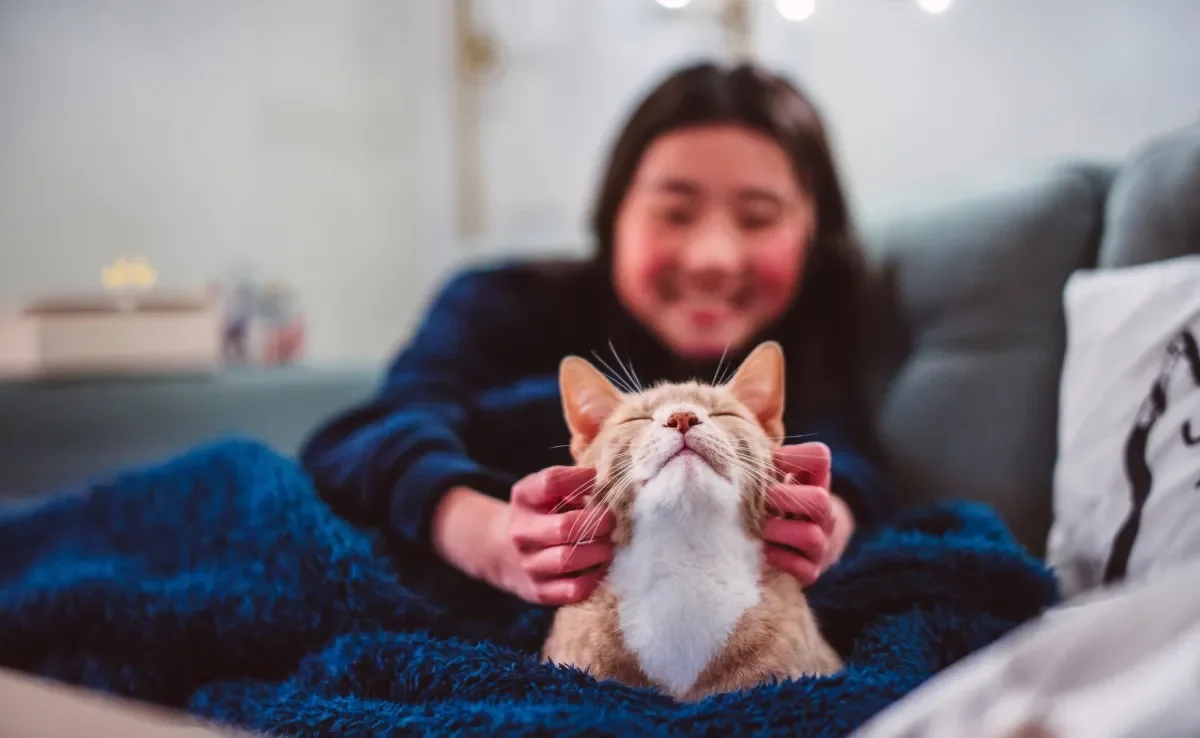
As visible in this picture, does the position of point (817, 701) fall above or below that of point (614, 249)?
below

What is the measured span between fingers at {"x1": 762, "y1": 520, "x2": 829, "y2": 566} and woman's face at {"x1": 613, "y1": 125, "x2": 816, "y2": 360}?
110mm

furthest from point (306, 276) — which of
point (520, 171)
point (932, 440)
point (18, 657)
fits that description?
point (932, 440)

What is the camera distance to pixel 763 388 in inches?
16.2

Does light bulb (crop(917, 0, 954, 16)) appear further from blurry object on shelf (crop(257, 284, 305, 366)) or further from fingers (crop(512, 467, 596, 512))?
blurry object on shelf (crop(257, 284, 305, 366))

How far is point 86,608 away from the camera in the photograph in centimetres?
57

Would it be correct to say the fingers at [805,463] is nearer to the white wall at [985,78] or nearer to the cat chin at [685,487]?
the cat chin at [685,487]

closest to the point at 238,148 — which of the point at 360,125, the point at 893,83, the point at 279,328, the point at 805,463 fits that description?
the point at 360,125

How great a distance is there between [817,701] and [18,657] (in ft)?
Answer: 1.86

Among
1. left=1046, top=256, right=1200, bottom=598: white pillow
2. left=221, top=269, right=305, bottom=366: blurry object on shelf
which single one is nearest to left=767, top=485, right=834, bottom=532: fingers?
left=1046, top=256, right=1200, bottom=598: white pillow

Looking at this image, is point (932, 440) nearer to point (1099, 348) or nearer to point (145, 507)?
point (1099, 348)

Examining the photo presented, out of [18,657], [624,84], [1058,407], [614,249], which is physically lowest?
[18,657]

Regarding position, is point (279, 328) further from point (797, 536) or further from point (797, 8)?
point (797, 536)

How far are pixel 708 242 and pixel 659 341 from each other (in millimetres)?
70

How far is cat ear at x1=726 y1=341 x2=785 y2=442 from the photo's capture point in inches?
16.0
